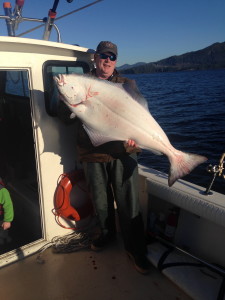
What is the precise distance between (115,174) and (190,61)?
186169 millimetres

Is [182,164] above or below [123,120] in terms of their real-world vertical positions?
below

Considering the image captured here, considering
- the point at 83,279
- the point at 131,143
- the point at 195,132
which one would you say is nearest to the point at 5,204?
the point at 83,279

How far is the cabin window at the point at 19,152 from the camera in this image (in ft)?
13.7

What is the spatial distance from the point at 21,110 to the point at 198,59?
597 feet

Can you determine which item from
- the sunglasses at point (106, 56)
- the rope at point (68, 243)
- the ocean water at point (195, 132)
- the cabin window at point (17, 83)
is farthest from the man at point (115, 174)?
the ocean water at point (195, 132)

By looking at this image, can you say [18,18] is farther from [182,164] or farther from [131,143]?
[182,164]

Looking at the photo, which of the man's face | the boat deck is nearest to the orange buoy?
the boat deck

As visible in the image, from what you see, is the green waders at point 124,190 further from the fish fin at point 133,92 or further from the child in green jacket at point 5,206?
the child in green jacket at point 5,206

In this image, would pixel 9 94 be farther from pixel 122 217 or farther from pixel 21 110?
pixel 122 217

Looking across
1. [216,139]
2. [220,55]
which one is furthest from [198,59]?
[216,139]

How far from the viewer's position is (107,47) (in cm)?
286

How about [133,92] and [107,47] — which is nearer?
[133,92]

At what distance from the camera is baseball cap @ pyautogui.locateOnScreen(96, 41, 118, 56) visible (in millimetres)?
2854

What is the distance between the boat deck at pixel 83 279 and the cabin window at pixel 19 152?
2.74 feet
